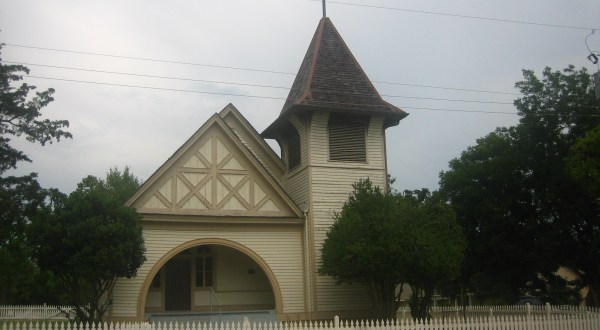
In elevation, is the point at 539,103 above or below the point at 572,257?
above

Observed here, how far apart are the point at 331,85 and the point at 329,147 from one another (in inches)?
105

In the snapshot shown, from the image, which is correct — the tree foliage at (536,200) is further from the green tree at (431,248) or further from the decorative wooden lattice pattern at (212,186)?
the decorative wooden lattice pattern at (212,186)

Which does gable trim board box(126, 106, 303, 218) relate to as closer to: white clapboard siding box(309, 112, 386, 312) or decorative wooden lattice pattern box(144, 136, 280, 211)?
decorative wooden lattice pattern box(144, 136, 280, 211)

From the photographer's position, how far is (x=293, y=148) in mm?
26953

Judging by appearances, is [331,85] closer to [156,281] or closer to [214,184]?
[214,184]

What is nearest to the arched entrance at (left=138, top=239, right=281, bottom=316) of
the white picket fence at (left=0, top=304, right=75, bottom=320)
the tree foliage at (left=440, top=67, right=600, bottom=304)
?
the tree foliage at (left=440, top=67, right=600, bottom=304)

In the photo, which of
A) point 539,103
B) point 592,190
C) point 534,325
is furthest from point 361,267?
point 539,103

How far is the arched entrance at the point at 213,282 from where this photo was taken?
2395 centimetres

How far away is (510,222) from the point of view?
98.8 ft

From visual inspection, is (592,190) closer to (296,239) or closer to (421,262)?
(421,262)

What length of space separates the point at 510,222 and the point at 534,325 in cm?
997

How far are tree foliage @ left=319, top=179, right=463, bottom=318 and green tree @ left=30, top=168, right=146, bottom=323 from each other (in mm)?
6585

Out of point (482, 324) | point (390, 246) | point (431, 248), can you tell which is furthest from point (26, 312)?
point (482, 324)

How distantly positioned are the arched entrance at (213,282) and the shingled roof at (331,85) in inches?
233
